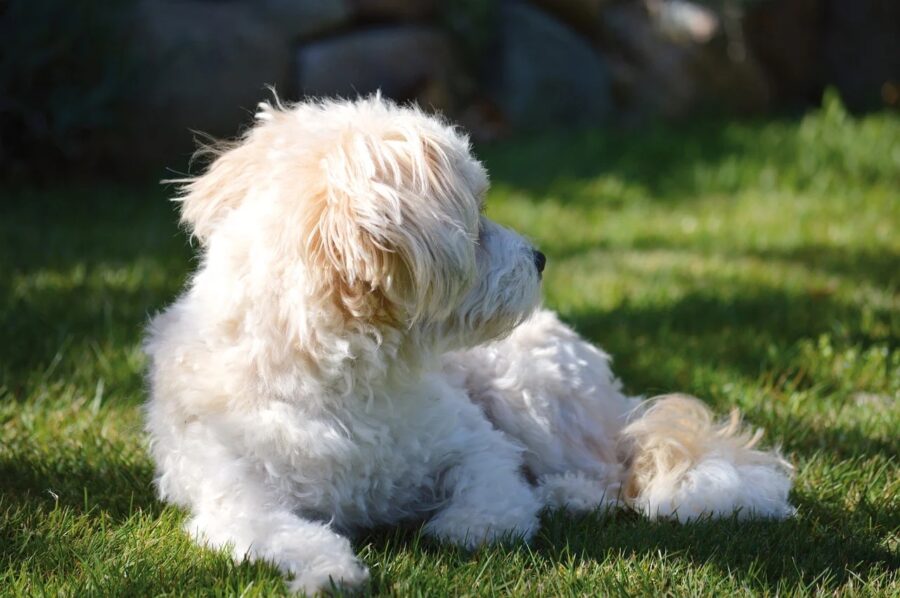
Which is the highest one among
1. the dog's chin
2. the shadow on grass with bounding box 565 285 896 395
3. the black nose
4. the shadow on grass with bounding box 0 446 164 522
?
the black nose

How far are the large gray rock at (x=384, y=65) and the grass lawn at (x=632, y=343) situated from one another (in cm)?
74

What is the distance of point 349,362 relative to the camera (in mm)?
2424

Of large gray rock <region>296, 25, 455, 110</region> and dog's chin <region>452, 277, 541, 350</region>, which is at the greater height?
dog's chin <region>452, 277, 541, 350</region>

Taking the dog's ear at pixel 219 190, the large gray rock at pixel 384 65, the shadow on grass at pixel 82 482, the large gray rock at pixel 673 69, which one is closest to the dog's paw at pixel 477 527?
the shadow on grass at pixel 82 482

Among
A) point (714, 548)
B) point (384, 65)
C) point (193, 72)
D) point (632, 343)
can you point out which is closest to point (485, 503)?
point (714, 548)

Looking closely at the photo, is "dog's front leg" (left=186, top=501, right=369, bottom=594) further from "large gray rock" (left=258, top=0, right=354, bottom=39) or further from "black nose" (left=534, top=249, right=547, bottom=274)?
"large gray rock" (left=258, top=0, right=354, bottom=39)

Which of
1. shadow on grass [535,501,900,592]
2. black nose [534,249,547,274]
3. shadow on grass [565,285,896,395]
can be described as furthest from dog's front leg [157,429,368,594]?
shadow on grass [565,285,896,395]

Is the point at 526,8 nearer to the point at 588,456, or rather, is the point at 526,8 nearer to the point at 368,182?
the point at 588,456

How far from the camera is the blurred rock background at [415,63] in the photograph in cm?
619

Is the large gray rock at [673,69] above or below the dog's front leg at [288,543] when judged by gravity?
above

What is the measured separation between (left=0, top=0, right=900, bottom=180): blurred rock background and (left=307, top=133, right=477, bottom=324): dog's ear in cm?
431

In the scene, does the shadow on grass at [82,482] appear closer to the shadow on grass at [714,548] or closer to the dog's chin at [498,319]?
the shadow on grass at [714,548]

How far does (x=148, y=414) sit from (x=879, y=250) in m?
4.04

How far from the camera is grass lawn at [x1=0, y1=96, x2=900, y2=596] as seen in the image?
7.95 ft
